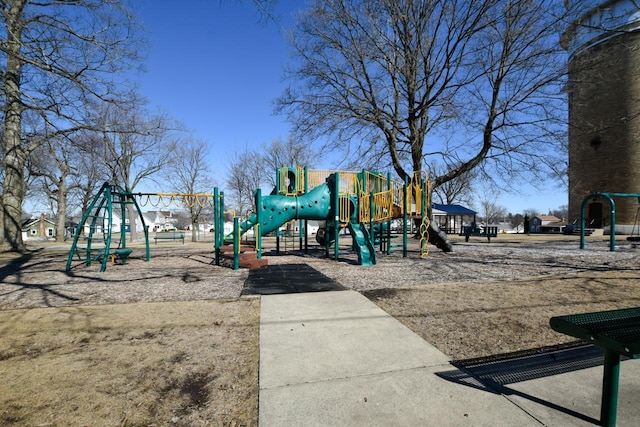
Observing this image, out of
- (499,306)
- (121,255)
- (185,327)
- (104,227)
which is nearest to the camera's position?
(185,327)

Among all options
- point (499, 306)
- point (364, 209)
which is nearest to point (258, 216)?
point (364, 209)

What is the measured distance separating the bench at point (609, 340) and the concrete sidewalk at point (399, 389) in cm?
18

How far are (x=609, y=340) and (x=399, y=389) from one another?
1.44 metres

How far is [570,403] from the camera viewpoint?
7.96 feet

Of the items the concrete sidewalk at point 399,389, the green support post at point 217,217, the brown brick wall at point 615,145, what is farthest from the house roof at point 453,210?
the concrete sidewalk at point 399,389

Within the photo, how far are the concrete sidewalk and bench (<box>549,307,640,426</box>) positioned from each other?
18 centimetres

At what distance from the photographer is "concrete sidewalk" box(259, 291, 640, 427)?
7.48ft

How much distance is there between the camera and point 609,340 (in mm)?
2078

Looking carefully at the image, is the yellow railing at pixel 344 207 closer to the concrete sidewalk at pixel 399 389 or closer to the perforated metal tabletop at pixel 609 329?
the concrete sidewalk at pixel 399 389

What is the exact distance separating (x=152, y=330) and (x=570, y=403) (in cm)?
430

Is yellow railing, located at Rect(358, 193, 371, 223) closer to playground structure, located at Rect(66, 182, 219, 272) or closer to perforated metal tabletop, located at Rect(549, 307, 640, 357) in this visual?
playground structure, located at Rect(66, 182, 219, 272)

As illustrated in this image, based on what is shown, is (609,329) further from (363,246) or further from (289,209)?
(289,209)

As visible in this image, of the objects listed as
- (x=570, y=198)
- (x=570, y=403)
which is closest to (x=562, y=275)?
(x=570, y=403)

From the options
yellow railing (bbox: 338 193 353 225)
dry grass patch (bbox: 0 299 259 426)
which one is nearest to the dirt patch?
dry grass patch (bbox: 0 299 259 426)
